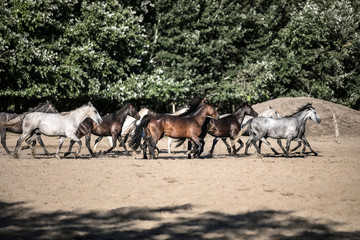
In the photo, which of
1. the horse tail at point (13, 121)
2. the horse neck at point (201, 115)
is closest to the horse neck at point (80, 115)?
the horse tail at point (13, 121)

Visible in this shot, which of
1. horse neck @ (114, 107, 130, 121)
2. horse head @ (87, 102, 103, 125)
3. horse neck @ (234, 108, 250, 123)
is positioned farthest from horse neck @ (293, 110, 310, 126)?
horse head @ (87, 102, 103, 125)

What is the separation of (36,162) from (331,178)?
8.61m

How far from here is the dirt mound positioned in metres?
27.3

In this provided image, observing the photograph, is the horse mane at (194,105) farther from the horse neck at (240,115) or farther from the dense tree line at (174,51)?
the dense tree line at (174,51)

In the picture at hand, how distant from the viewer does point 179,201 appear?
833 centimetres

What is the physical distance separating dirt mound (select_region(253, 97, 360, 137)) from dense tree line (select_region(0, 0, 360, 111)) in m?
5.74

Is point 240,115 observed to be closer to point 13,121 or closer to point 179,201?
point 13,121

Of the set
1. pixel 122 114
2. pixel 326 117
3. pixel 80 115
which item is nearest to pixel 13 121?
pixel 80 115

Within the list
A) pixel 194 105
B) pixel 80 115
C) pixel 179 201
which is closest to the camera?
pixel 179 201

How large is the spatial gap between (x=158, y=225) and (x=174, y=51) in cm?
2756

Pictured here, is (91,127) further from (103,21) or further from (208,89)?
(208,89)

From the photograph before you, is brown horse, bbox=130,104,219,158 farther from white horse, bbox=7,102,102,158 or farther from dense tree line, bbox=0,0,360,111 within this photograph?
dense tree line, bbox=0,0,360,111

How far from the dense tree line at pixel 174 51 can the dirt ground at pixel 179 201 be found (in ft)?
43.3

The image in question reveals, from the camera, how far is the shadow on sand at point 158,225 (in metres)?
6.22
